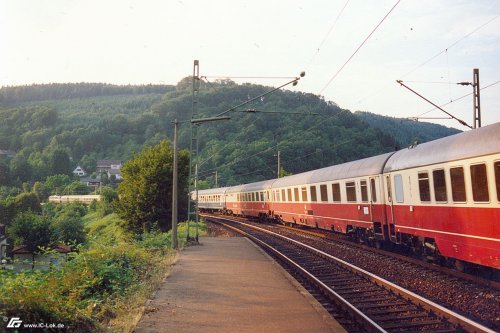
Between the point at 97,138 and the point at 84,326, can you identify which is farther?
the point at 97,138

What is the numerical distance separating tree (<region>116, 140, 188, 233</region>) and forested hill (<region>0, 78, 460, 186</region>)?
434 cm

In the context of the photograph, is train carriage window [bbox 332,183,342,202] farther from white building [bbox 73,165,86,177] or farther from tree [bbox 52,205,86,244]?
white building [bbox 73,165,86,177]

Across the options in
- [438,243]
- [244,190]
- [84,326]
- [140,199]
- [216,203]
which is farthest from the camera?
[216,203]

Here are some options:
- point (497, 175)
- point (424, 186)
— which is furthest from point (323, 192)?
point (497, 175)

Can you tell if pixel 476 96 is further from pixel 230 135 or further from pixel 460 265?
pixel 230 135

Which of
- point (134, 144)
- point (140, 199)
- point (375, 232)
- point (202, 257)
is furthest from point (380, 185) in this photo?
point (134, 144)

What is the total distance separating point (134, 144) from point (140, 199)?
266 feet

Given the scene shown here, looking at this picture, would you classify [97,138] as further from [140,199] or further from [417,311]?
[417,311]

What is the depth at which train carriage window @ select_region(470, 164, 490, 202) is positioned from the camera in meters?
10.2

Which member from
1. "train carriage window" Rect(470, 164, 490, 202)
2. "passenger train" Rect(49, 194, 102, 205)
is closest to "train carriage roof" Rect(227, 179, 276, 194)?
"train carriage window" Rect(470, 164, 490, 202)

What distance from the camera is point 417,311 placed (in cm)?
895

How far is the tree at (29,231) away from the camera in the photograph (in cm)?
5706
